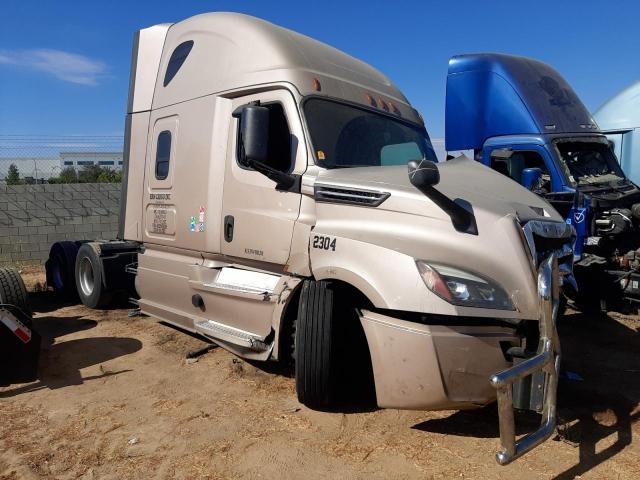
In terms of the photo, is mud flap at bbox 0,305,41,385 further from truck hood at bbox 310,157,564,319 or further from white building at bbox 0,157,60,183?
white building at bbox 0,157,60,183

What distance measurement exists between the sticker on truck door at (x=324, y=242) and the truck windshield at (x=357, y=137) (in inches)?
25.7

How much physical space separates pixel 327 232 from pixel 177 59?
10.5 feet

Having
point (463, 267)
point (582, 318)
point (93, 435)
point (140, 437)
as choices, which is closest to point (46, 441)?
point (93, 435)

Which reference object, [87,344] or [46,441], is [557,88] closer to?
[87,344]

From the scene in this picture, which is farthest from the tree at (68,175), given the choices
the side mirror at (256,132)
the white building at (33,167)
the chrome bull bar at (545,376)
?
the chrome bull bar at (545,376)

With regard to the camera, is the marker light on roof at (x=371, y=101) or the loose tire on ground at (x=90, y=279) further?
the loose tire on ground at (x=90, y=279)

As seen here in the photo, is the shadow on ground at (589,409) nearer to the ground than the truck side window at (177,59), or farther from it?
nearer to the ground

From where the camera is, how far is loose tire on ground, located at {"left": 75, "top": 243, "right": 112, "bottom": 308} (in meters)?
7.39

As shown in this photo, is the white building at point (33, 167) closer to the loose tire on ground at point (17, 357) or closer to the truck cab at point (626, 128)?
the loose tire on ground at point (17, 357)

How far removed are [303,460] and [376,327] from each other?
100 centimetres

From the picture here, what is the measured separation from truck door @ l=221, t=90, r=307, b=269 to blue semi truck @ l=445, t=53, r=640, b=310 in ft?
12.8

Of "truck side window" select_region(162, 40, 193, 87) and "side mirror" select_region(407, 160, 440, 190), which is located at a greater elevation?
"truck side window" select_region(162, 40, 193, 87)

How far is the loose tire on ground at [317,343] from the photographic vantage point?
4016 mm

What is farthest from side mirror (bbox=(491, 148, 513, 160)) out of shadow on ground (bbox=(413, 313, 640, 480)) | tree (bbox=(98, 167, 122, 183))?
tree (bbox=(98, 167, 122, 183))
